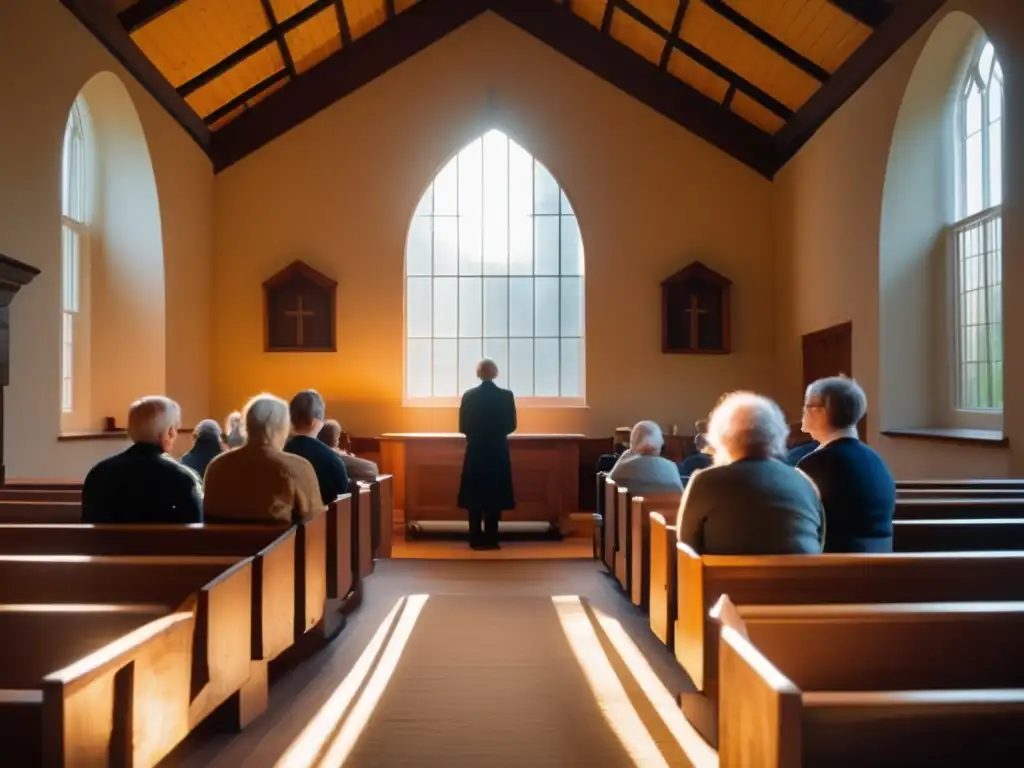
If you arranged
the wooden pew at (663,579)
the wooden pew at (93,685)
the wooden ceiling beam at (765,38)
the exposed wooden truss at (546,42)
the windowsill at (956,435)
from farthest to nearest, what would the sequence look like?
the exposed wooden truss at (546,42)
the wooden ceiling beam at (765,38)
the windowsill at (956,435)
the wooden pew at (663,579)
the wooden pew at (93,685)

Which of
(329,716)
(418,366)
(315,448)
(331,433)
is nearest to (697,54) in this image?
(418,366)

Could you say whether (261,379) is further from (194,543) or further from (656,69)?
(194,543)

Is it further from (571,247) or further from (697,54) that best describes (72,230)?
(697,54)

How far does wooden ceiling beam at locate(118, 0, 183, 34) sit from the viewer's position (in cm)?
649

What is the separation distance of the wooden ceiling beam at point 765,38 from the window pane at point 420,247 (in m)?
3.36

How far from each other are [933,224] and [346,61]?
5.38 m

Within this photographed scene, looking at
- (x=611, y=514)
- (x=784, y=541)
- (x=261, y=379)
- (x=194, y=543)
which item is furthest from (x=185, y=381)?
(x=784, y=541)

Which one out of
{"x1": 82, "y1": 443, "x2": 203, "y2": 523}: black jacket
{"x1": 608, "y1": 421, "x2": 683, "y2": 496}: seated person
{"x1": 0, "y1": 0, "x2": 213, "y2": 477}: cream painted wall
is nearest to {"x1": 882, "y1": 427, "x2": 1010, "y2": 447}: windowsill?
{"x1": 608, "y1": 421, "x2": 683, "y2": 496}: seated person

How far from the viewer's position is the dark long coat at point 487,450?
6566 millimetres

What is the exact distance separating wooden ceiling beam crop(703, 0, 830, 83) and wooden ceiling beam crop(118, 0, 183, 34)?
13.1 feet

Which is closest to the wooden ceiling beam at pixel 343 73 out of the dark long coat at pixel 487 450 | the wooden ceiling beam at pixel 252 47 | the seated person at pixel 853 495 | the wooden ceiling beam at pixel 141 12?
the wooden ceiling beam at pixel 252 47

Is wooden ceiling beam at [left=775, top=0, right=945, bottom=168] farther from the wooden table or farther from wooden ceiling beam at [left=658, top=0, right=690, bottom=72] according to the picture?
the wooden table

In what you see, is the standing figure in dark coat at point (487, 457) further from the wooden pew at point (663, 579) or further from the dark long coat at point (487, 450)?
the wooden pew at point (663, 579)

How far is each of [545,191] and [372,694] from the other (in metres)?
6.86
